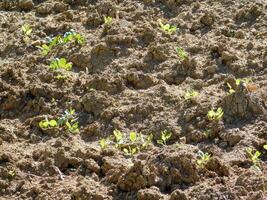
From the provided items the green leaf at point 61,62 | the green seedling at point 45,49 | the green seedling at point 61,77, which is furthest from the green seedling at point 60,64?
the green seedling at point 45,49

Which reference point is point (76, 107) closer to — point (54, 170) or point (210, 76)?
point (54, 170)

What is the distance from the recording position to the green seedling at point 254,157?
11.2 ft

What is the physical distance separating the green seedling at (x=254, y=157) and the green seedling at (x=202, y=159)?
0.86 ft

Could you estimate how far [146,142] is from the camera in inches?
149

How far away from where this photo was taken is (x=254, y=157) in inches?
137

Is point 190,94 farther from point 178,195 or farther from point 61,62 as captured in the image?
point 61,62

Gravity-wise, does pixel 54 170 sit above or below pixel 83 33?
below

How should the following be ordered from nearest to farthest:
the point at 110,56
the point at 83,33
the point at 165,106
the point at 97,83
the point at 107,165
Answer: the point at 107,165, the point at 165,106, the point at 97,83, the point at 110,56, the point at 83,33

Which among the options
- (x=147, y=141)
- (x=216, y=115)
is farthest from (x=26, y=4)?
(x=216, y=115)

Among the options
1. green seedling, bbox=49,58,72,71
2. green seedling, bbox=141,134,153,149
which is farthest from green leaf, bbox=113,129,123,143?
green seedling, bbox=49,58,72,71

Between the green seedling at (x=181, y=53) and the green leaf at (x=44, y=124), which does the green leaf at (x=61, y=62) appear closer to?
the green leaf at (x=44, y=124)

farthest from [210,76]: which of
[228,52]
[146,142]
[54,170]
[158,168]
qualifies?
[54,170]

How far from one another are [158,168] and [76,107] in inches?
40.7

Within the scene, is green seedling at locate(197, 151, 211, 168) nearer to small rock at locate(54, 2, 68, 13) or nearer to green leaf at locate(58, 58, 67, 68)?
green leaf at locate(58, 58, 67, 68)
